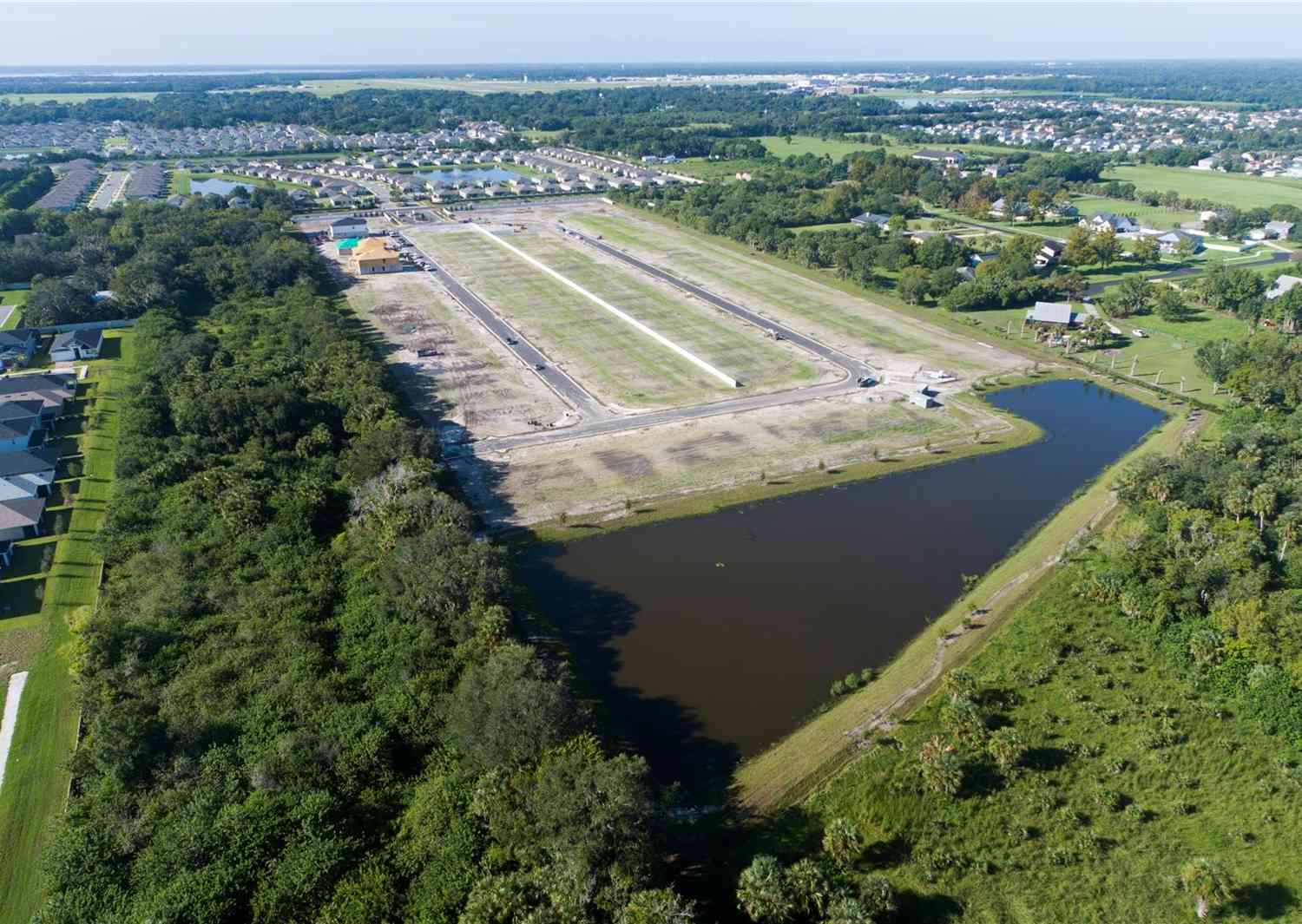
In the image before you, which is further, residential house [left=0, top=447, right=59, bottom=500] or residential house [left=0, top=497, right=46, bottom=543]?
residential house [left=0, top=447, right=59, bottom=500]

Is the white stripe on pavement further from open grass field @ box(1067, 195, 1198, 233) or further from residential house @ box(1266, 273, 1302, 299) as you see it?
open grass field @ box(1067, 195, 1198, 233)

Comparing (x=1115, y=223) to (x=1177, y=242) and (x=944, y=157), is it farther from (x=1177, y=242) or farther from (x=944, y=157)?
(x=944, y=157)

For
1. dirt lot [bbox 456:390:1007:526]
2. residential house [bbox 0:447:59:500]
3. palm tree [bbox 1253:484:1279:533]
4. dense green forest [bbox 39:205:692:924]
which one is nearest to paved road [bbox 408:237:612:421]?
dirt lot [bbox 456:390:1007:526]

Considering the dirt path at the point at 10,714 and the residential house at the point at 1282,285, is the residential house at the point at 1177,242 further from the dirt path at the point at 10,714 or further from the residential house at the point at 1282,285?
the dirt path at the point at 10,714

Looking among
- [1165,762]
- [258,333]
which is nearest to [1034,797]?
[1165,762]

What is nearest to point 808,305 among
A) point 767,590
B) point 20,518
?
point 767,590
